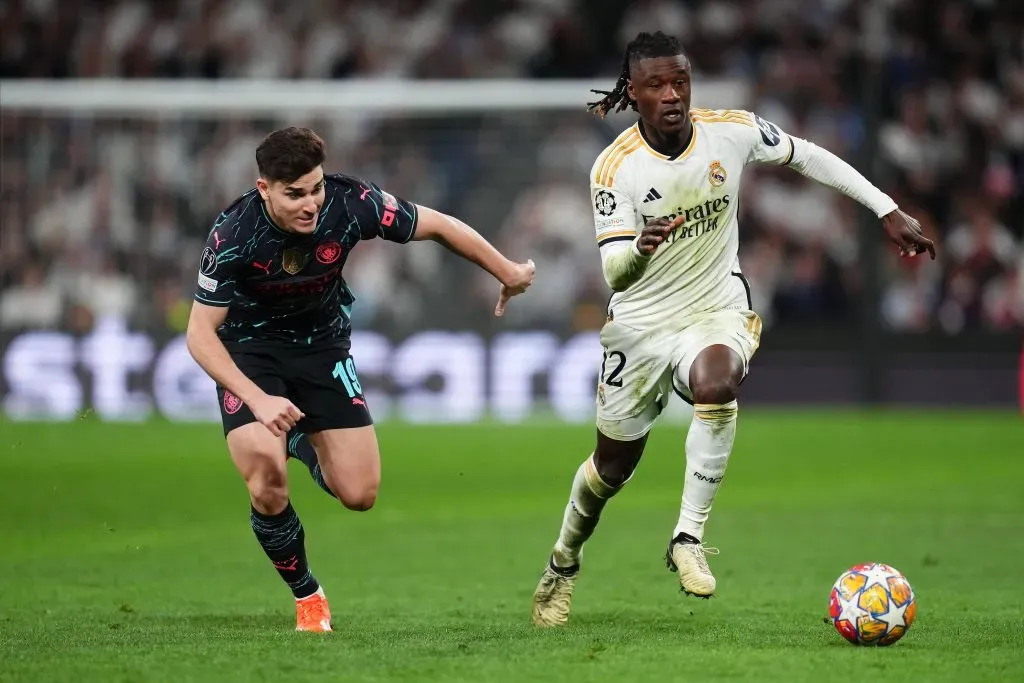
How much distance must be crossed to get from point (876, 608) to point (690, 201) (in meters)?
2.06

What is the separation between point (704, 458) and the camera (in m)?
7.17

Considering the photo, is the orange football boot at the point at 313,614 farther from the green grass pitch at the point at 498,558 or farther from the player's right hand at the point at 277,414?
the player's right hand at the point at 277,414

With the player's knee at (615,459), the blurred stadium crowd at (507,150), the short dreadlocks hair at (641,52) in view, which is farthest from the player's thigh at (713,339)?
the blurred stadium crowd at (507,150)

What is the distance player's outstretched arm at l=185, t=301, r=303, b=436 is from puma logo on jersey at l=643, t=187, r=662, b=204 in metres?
1.85

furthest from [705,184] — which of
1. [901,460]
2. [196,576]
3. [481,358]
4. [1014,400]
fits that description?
[1014,400]

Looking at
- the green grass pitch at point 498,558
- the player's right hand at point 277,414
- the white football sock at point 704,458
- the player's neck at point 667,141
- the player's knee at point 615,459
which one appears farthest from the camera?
the player's knee at point 615,459

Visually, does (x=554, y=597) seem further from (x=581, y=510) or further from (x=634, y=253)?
(x=634, y=253)

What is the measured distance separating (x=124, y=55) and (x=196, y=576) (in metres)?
15.1

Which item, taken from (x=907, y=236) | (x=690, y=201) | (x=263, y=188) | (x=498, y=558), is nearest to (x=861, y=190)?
(x=907, y=236)

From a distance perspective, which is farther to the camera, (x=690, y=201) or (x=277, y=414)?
(x=690, y=201)

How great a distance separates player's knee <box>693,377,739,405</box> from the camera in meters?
7.04

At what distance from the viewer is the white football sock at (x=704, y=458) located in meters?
7.11

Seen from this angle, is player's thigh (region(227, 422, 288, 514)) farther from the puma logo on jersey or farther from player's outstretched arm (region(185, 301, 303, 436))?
the puma logo on jersey

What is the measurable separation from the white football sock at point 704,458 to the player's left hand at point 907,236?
1039mm
